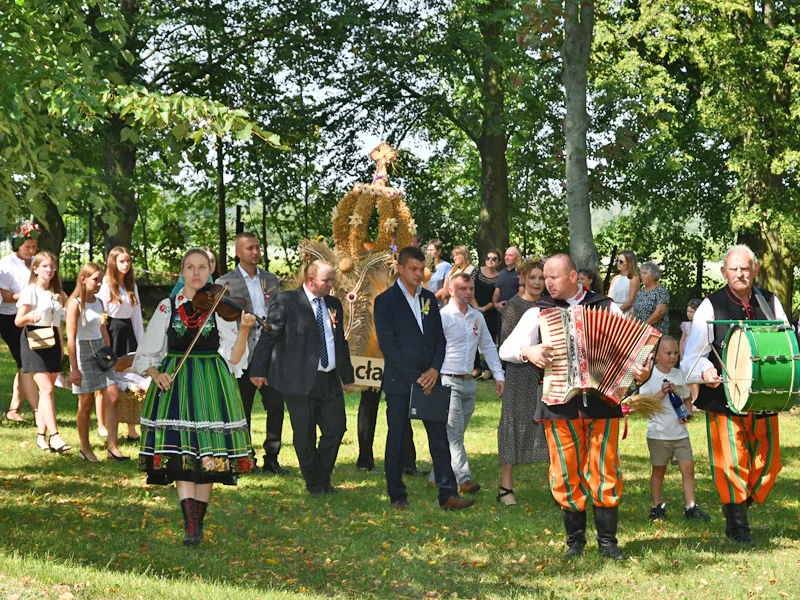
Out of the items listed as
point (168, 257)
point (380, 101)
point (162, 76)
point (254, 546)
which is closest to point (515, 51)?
point (380, 101)

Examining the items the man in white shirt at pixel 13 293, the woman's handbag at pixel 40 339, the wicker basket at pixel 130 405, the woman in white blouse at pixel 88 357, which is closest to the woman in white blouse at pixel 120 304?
the wicker basket at pixel 130 405

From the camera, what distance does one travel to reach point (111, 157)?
942 inches

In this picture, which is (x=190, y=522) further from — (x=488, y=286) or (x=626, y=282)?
(x=488, y=286)

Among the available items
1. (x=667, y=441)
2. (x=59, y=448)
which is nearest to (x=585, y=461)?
(x=667, y=441)

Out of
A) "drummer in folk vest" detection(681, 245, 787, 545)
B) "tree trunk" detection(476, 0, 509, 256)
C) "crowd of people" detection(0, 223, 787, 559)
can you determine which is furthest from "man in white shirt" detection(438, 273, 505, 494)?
"tree trunk" detection(476, 0, 509, 256)

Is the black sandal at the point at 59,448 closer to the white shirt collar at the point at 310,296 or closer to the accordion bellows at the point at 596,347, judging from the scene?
the white shirt collar at the point at 310,296

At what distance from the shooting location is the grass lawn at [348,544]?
7.13m

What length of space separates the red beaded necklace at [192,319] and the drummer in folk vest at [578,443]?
2.31m

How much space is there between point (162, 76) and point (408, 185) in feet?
27.4

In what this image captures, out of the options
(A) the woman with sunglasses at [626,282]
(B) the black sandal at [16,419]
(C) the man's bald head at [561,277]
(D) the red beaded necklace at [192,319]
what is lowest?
(B) the black sandal at [16,419]

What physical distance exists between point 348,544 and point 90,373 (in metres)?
4.40

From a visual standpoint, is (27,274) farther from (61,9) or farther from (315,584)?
(315,584)

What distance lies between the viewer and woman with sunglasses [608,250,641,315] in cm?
1594

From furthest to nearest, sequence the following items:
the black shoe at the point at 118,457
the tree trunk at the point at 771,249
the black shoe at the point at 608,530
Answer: the tree trunk at the point at 771,249
the black shoe at the point at 118,457
the black shoe at the point at 608,530
